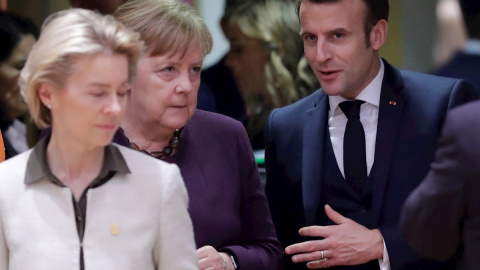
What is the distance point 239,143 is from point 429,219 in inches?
29.7

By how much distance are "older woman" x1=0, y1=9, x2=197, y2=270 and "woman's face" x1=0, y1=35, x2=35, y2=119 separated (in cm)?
188

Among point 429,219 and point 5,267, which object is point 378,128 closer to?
point 429,219

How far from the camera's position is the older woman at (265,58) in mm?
4480

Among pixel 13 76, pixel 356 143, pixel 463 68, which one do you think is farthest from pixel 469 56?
pixel 13 76

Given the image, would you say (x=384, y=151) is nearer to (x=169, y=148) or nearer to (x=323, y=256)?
(x=323, y=256)

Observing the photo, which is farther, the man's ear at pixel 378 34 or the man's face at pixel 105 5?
the man's face at pixel 105 5

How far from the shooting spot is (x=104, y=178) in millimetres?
2348

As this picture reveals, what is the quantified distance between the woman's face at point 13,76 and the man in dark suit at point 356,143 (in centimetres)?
145

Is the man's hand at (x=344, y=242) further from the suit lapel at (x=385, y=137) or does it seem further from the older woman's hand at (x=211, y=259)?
the older woman's hand at (x=211, y=259)

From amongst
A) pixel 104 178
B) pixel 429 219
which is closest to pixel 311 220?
pixel 429 219

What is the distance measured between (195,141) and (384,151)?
0.61 m

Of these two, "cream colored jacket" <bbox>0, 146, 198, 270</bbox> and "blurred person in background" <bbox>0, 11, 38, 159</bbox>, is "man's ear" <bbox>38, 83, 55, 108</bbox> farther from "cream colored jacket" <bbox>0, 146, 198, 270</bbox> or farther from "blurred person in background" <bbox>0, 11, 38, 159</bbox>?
"blurred person in background" <bbox>0, 11, 38, 159</bbox>

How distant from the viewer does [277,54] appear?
451 cm

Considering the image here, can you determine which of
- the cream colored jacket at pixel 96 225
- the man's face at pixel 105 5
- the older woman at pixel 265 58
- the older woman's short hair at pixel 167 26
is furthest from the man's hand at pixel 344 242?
the older woman at pixel 265 58
